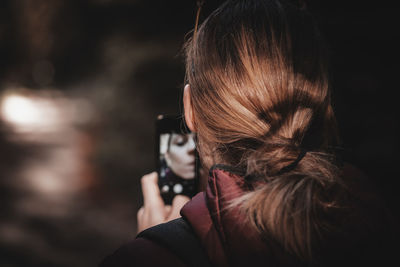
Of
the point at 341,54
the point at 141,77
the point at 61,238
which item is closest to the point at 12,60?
the point at 141,77

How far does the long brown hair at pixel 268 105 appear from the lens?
0.44 meters

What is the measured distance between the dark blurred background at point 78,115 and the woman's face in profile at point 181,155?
A: 1185 millimetres

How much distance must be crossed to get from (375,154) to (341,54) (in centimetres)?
51

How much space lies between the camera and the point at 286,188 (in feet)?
1.46

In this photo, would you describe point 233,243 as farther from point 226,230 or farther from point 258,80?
point 258,80

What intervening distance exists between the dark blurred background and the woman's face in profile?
1.18 meters

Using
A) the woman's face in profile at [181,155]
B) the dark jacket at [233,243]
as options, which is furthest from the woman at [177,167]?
the dark jacket at [233,243]

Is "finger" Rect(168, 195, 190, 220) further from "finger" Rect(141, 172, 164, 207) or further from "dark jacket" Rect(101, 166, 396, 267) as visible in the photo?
"dark jacket" Rect(101, 166, 396, 267)

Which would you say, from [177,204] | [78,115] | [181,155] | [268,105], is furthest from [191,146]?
[78,115]

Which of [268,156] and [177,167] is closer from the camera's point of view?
[268,156]

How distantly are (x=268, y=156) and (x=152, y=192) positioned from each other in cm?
52

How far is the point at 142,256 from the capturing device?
46 cm

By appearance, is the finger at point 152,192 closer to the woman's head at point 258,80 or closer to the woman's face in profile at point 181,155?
the woman's face in profile at point 181,155

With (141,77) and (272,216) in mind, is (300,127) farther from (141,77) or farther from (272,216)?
(141,77)
